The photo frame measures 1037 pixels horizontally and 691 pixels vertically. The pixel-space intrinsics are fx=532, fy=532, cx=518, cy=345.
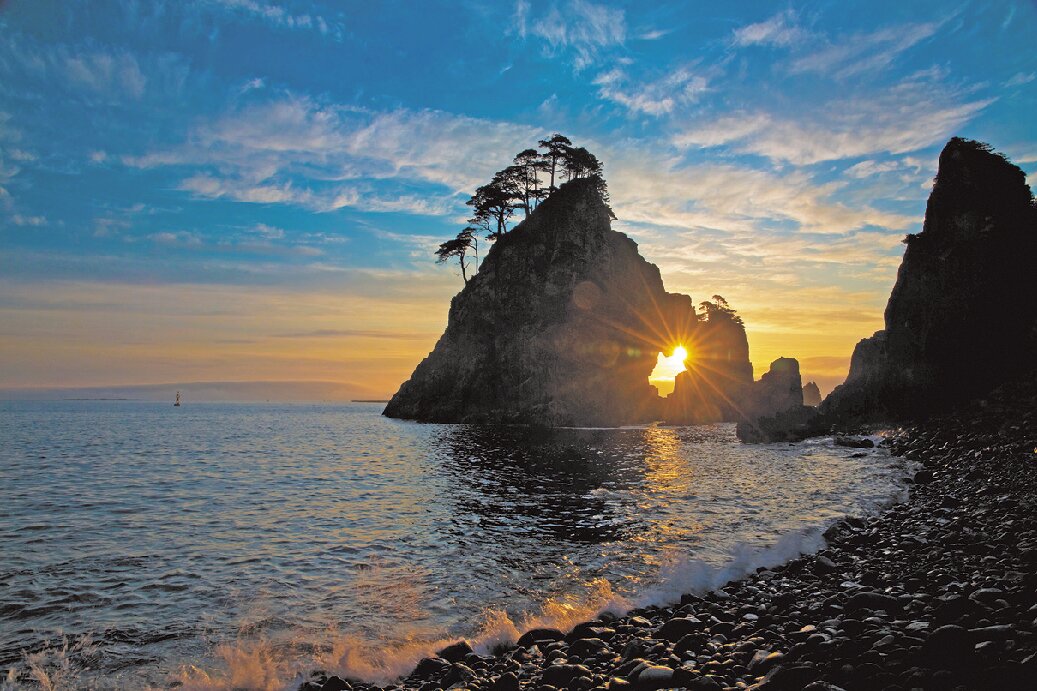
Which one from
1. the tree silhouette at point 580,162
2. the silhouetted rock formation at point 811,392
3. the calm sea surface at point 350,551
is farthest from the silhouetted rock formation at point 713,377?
the silhouetted rock formation at point 811,392

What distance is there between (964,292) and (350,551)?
4205 centimetres

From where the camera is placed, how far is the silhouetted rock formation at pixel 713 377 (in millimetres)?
80562

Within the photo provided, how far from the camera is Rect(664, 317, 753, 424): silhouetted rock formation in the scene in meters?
80.6

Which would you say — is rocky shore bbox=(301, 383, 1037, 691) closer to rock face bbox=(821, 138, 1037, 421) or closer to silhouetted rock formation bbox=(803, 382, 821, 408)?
rock face bbox=(821, 138, 1037, 421)

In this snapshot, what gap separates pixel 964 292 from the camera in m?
36.1

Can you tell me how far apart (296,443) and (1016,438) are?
50471 millimetres

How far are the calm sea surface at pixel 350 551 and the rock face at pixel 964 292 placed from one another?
1278cm

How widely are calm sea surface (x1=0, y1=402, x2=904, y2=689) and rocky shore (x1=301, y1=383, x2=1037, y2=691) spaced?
0.97m

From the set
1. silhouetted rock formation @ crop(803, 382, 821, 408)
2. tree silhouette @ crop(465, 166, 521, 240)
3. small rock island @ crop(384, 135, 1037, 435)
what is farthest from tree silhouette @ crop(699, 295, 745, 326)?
silhouetted rock formation @ crop(803, 382, 821, 408)

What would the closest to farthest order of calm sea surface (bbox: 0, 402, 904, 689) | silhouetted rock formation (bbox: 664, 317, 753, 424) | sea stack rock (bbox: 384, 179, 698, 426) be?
calm sea surface (bbox: 0, 402, 904, 689) → sea stack rock (bbox: 384, 179, 698, 426) → silhouetted rock formation (bbox: 664, 317, 753, 424)

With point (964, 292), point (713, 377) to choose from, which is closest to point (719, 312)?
point (713, 377)

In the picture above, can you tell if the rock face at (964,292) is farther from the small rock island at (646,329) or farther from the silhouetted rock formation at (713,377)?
the silhouetted rock formation at (713,377)

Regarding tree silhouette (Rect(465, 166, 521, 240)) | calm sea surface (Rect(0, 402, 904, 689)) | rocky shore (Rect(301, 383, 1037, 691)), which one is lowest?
calm sea surface (Rect(0, 402, 904, 689))

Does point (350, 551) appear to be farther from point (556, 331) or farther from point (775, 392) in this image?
point (775, 392)
